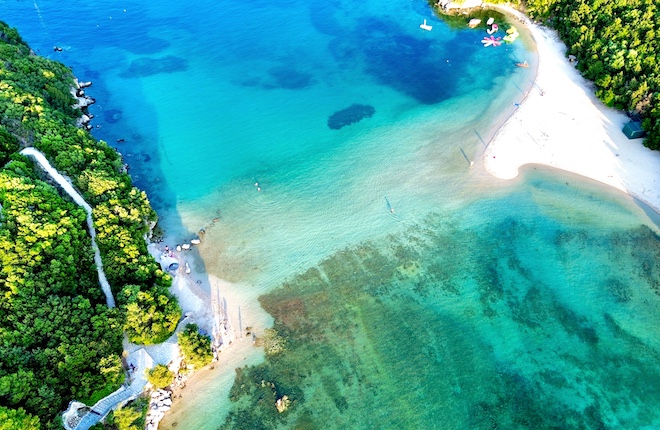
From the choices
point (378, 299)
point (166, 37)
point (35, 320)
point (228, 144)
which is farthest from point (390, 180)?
point (166, 37)

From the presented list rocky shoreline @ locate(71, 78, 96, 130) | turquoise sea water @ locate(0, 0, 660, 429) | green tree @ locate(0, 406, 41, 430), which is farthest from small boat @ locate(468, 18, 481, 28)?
green tree @ locate(0, 406, 41, 430)

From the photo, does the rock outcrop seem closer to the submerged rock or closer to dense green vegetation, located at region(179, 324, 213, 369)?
dense green vegetation, located at region(179, 324, 213, 369)

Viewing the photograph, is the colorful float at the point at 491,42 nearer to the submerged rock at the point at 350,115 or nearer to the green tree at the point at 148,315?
the submerged rock at the point at 350,115

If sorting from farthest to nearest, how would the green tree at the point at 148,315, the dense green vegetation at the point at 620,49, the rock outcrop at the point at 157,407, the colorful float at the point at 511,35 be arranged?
the colorful float at the point at 511,35
the dense green vegetation at the point at 620,49
the green tree at the point at 148,315
the rock outcrop at the point at 157,407

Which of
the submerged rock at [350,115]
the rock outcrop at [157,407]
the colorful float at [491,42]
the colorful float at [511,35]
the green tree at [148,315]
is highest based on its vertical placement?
the colorful float at [511,35]

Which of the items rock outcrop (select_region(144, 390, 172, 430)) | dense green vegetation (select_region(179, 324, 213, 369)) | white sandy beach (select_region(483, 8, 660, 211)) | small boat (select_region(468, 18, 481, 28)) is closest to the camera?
rock outcrop (select_region(144, 390, 172, 430))

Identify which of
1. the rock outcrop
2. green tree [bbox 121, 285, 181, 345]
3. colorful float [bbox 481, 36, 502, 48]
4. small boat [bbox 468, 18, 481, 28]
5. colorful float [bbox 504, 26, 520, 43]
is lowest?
the rock outcrop

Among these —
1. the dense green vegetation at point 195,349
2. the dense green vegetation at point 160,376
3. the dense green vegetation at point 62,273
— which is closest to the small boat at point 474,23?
the dense green vegetation at point 62,273
